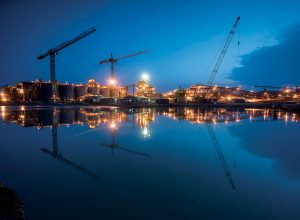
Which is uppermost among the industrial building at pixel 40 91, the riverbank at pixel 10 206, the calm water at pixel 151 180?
the industrial building at pixel 40 91

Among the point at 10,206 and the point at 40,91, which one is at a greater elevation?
the point at 40,91

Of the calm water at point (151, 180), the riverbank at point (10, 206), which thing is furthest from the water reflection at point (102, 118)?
the riverbank at point (10, 206)

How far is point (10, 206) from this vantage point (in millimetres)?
6105

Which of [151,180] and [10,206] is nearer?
[10,206]

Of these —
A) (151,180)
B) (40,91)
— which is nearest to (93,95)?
(40,91)

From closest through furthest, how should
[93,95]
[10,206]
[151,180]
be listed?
1. [10,206]
2. [151,180]
3. [93,95]

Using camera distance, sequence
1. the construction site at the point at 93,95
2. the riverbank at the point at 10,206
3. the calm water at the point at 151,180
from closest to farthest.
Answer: the riverbank at the point at 10,206 < the calm water at the point at 151,180 < the construction site at the point at 93,95

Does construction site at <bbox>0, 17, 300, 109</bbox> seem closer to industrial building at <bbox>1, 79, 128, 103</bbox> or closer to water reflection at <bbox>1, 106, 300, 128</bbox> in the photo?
industrial building at <bbox>1, 79, 128, 103</bbox>

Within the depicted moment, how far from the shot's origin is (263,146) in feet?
52.0

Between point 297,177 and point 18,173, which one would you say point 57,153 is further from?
point 297,177

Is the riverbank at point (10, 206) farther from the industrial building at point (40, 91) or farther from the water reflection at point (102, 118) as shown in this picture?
the industrial building at point (40, 91)

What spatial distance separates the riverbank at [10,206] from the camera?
5.61 metres

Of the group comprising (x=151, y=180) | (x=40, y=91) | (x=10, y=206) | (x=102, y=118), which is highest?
(x=40, y=91)

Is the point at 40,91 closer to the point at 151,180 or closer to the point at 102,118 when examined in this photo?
the point at 102,118
